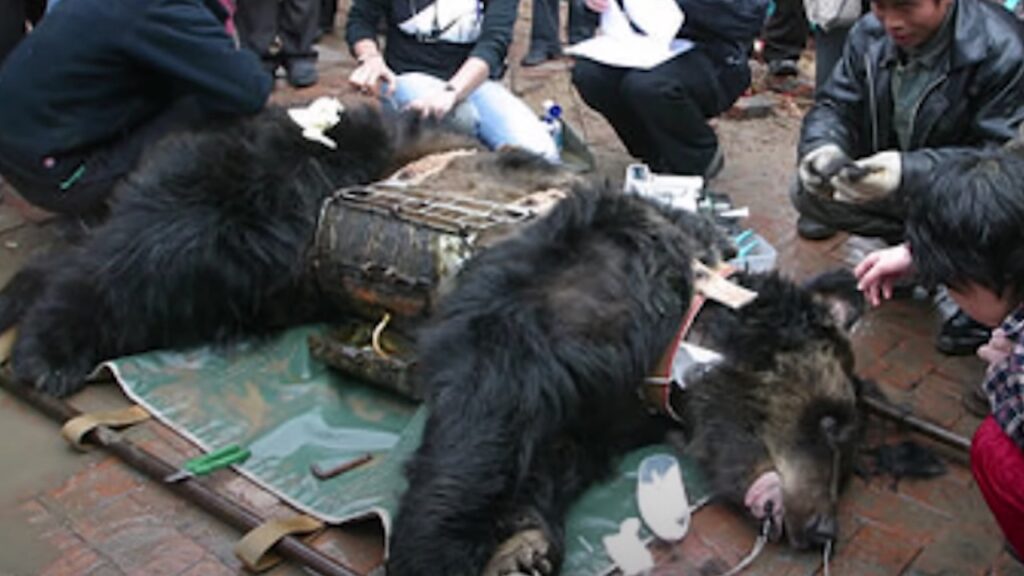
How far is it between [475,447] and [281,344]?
1.26 meters

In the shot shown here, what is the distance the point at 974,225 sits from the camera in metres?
2.32

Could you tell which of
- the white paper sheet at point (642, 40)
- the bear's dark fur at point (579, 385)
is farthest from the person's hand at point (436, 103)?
the bear's dark fur at point (579, 385)

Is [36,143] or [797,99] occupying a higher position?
[36,143]

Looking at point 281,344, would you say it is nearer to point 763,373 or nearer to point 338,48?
point 763,373

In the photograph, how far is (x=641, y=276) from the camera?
9.02 feet

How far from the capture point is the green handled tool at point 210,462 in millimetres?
2818

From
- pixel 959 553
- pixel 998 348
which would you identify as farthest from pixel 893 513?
pixel 998 348

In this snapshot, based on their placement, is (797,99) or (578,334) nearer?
(578,334)

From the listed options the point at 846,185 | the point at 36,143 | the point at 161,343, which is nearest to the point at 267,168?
the point at 161,343

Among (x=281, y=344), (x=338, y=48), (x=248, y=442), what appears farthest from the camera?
(x=338, y=48)

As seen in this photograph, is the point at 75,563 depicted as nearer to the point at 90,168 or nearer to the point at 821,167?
the point at 90,168

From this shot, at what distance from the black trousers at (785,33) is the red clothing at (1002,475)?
15.9 feet

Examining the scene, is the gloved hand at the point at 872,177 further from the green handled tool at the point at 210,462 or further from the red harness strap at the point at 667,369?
the green handled tool at the point at 210,462

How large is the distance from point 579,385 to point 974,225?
39.4 inches
